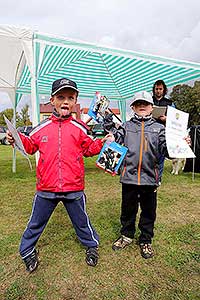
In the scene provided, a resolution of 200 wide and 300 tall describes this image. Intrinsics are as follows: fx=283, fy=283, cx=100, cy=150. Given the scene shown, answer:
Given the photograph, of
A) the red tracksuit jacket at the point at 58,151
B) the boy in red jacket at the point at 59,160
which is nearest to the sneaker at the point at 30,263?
the boy in red jacket at the point at 59,160

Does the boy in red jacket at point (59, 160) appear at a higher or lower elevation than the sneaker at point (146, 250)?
higher

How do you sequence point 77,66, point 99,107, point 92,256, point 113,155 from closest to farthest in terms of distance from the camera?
point 113,155, point 92,256, point 99,107, point 77,66

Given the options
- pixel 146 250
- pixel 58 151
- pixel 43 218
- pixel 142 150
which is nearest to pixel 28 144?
pixel 58 151

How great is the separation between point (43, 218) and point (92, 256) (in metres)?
0.56

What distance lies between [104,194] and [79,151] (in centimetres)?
261

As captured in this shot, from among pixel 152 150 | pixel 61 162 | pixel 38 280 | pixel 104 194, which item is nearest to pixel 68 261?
pixel 38 280

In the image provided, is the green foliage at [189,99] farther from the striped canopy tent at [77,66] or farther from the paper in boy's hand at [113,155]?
the paper in boy's hand at [113,155]

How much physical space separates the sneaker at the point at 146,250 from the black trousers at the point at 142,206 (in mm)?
36

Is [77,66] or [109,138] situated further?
[77,66]

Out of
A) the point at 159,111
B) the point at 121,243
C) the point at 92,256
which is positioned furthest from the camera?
→ the point at 159,111

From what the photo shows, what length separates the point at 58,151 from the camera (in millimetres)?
2166

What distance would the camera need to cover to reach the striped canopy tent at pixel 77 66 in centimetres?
454

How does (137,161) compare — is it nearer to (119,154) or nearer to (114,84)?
(119,154)

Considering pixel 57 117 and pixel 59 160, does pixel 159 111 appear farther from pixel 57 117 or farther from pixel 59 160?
pixel 59 160
